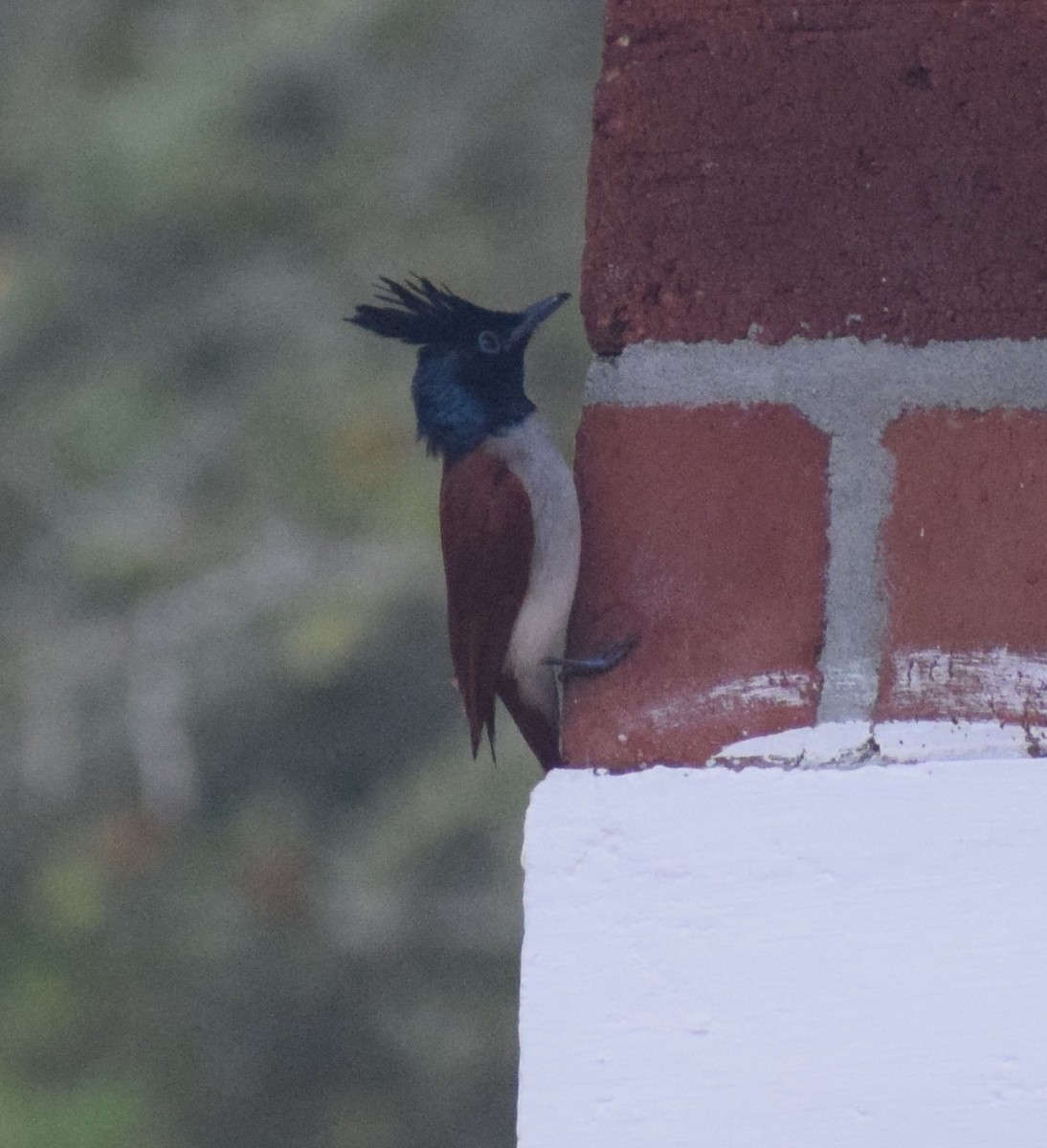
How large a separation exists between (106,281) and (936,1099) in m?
6.10

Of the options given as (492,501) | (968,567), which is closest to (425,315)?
(492,501)

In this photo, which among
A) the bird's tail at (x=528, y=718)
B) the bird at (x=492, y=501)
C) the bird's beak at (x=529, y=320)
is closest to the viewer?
the bird at (x=492, y=501)

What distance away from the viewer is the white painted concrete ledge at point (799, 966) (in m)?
1.13

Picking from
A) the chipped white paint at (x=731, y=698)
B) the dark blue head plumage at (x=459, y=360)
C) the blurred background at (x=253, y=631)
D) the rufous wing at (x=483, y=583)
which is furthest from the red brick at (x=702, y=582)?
the blurred background at (x=253, y=631)

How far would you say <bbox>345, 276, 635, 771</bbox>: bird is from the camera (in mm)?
2100

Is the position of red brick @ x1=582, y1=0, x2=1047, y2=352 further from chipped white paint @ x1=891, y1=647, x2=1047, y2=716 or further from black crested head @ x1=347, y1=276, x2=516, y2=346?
black crested head @ x1=347, y1=276, x2=516, y2=346

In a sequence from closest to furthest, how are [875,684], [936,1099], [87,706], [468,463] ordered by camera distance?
[936,1099]
[875,684]
[468,463]
[87,706]

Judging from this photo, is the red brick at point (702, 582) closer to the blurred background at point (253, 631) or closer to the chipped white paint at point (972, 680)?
the chipped white paint at point (972, 680)

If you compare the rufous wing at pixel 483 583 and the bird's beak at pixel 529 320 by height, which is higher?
the bird's beak at pixel 529 320

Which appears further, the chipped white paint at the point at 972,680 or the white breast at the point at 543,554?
the white breast at the point at 543,554

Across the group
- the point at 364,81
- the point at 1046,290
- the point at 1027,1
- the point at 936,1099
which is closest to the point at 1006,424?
the point at 1046,290

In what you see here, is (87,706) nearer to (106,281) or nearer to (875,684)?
(106,281)

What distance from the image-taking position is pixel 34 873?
24.1 feet

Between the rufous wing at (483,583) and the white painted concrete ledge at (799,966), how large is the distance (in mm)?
880
